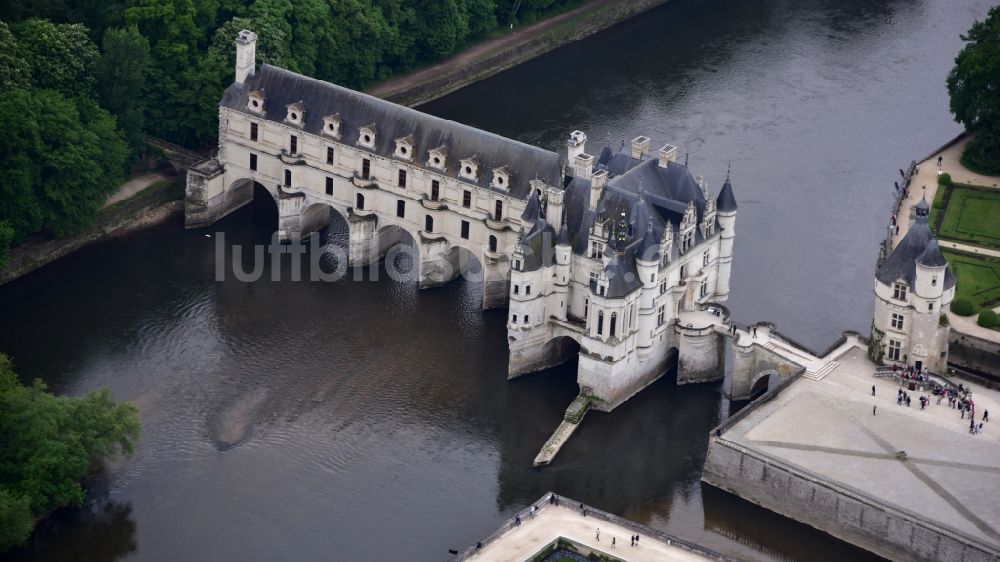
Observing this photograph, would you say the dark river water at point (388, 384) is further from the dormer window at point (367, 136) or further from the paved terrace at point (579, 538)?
the dormer window at point (367, 136)

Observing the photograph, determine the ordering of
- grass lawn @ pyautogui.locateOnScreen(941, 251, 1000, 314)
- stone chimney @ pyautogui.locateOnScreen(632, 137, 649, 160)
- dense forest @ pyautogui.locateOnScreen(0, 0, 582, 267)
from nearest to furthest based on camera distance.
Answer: stone chimney @ pyautogui.locateOnScreen(632, 137, 649, 160) → grass lawn @ pyautogui.locateOnScreen(941, 251, 1000, 314) → dense forest @ pyautogui.locateOnScreen(0, 0, 582, 267)

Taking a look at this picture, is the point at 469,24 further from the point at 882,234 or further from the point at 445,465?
the point at 445,465

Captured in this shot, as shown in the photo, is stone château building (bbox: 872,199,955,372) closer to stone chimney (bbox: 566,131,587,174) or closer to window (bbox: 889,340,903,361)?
window (bbox: 889,340,903,361)

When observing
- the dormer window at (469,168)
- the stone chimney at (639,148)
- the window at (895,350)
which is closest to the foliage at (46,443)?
the dormer window at (469,168)

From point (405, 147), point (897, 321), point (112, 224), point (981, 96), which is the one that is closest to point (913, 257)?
point (897, 321)

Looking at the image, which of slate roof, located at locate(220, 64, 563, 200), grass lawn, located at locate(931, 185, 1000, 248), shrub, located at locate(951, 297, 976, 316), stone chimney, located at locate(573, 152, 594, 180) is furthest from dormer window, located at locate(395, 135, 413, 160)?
grass lawn, located at locate(931, 185, 1000, 248)

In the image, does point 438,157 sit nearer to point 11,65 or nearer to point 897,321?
point 11,65

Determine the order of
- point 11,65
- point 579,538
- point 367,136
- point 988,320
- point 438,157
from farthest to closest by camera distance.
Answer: point 11,65 < point 367,136 < point 438,157 < point 988,320 < point 579,538
